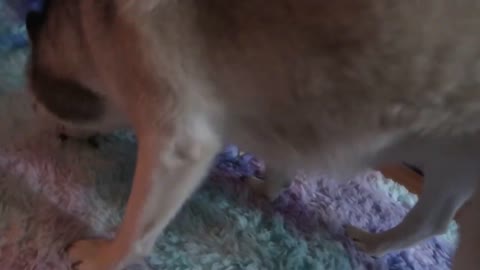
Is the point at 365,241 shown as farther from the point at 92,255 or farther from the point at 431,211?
the point at 92,255

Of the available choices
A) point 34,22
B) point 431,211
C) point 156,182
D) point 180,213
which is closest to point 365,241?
point 431,211

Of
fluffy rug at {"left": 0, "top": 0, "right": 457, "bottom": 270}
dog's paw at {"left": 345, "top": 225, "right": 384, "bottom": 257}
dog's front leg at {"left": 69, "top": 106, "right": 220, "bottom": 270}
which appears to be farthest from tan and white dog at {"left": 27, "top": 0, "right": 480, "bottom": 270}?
dog's paw at {"left": 345, "top": 225, "right": 384, "bottom": 257}

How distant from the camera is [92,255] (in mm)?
1173

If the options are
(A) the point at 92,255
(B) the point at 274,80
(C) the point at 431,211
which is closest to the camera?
(B) the point at 274,80

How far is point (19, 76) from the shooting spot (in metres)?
1.47

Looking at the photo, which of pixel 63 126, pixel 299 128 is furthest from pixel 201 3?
pixel 63 126

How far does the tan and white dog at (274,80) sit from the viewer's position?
90cm

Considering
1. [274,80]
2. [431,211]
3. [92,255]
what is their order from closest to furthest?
[274,80], [92,255], [431,211]

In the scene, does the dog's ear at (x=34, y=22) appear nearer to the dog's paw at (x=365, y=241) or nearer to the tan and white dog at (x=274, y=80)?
the tan and white dog at (x=274, y=80)

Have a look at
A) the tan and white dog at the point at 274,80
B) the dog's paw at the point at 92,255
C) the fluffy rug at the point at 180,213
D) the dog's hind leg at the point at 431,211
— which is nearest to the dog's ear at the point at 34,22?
the tan and white dog at the point at 274,80

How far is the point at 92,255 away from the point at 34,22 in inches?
15.4

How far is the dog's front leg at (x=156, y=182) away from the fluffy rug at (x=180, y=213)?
0.05 m

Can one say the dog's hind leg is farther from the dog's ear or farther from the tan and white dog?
the dog's ear

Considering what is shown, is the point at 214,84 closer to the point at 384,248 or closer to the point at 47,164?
the point at 47,164
